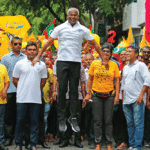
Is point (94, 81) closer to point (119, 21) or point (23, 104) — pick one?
point (23, 104)

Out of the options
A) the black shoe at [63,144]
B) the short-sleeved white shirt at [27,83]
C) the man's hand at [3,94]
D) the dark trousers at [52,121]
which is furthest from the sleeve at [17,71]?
the black shoe at [63,144]

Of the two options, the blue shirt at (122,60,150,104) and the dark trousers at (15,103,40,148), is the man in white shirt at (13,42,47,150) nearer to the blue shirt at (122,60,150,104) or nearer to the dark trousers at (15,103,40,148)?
the dark trousers at (15,103,40,148)

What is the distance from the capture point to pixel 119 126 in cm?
796

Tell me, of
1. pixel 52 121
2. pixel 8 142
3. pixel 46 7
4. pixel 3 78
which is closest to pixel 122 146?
pixel 52 121

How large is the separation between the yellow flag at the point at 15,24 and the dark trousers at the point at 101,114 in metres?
5.26

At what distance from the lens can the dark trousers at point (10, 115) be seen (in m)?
7.65

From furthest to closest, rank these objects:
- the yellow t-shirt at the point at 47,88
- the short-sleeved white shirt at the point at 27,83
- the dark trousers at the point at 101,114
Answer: the yellow t-shirt at the point at 47,88
the dark trousers at the point at 101,114
the short-sleeved white shirt at the point at 27,83

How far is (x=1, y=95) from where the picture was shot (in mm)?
7055

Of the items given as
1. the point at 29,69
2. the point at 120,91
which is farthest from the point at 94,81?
the point at 29,69

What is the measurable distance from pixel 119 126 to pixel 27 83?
267 cm

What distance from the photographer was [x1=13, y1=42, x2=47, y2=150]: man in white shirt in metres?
6.86

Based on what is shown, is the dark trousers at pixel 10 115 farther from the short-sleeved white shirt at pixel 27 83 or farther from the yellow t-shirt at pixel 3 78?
the short-sleeved white shirt at pixel 27 83

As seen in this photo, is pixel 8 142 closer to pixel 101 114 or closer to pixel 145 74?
pixel 101 114

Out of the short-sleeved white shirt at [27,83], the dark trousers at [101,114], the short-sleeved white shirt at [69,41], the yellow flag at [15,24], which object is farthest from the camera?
the yellow flag at [15,24]
